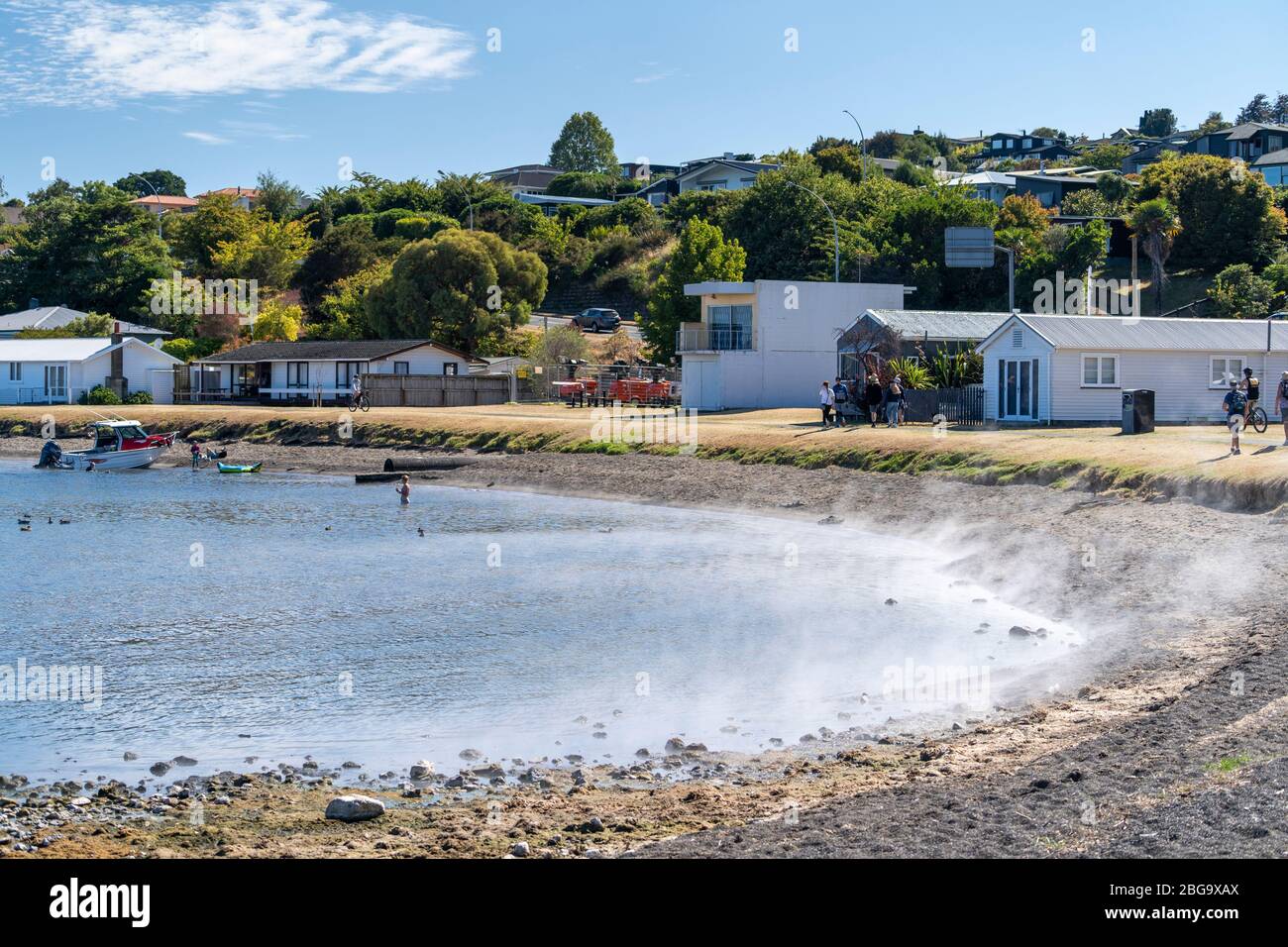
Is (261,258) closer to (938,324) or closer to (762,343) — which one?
(762,343)

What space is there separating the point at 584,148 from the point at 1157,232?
4137 inches

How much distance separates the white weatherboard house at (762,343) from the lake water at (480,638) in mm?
21766

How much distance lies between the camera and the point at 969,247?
56125 millimetres

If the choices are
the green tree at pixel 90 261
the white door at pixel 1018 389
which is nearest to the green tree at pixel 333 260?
the green tree at pixel 90 261

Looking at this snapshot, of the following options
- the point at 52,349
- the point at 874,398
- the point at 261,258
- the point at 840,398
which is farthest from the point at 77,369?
the point at 874,398

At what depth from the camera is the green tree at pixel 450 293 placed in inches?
3228

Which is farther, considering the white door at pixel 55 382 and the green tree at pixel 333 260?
the green tree at pixel 333 260

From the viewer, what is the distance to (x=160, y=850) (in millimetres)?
11234

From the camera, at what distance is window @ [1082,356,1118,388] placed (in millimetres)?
43219

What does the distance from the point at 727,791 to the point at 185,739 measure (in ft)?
21.9

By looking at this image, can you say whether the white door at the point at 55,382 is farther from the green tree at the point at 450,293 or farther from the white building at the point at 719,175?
the white building at the point at 719,175

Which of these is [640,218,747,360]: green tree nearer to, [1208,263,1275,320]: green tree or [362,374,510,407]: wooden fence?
[362,374,510,407]: wooden fence
